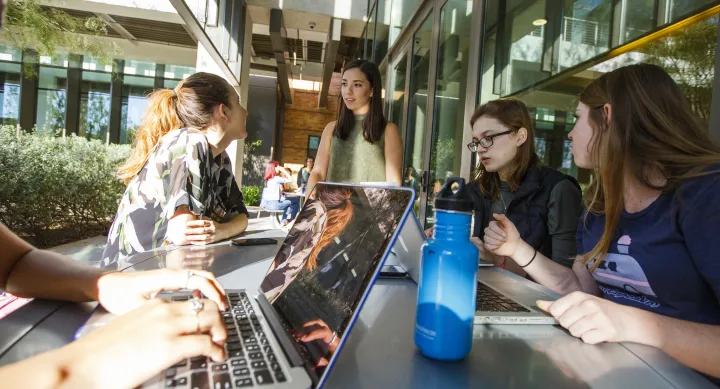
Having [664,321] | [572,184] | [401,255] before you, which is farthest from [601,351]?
[572,184]

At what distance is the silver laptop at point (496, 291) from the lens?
79 cm

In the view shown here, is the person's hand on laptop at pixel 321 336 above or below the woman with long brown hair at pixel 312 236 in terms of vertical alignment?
below

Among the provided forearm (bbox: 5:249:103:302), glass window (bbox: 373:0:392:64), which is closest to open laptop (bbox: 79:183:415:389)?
forearm (bbox: 5:249:103:302)

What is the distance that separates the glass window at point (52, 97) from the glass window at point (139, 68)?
137 centimetres

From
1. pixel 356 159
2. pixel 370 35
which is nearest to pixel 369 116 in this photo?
pixel 356 159

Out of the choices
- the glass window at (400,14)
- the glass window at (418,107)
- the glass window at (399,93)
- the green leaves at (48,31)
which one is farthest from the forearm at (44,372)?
the glass window at (399,93)

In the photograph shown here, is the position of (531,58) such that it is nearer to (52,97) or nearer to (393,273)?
(393,273)

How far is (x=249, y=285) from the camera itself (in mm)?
962

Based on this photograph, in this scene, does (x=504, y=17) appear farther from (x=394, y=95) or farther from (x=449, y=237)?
(x=394, y=95)

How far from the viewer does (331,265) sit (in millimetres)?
668

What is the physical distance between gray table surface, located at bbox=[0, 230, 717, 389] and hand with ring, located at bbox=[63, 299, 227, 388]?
0.14m

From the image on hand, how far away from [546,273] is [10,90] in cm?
1196

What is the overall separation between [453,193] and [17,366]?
552 millimetres

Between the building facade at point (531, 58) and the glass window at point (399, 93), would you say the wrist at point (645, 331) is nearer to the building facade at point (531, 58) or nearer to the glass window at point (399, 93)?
the building facade at point (531, 58)
